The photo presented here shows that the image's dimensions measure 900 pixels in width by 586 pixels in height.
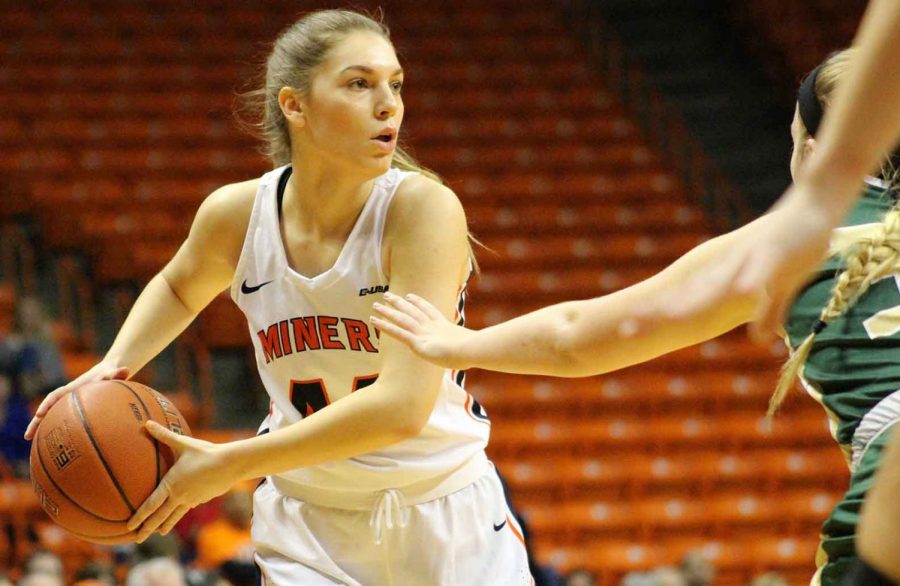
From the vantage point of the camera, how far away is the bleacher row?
958 cm

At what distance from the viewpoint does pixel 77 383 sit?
10.6 feet

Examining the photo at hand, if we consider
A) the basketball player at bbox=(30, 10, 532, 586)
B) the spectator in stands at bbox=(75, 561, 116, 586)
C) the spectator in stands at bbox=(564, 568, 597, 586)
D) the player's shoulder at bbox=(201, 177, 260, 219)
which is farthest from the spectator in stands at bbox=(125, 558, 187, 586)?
the spectator in stands at bbox=(564, 568, 597, 586)

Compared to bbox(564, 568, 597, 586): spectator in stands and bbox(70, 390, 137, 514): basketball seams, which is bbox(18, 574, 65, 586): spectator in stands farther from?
bbox(564, 568, 597, 586): spectator in stands

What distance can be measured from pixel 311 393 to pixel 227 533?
4.19 meters

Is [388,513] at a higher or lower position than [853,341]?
lower

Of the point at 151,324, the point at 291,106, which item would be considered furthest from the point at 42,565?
the point at 291,106

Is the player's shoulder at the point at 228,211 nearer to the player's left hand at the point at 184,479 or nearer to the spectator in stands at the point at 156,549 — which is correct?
the player's left hand at the point at 184,479

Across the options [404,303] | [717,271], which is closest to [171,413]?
[404,303]

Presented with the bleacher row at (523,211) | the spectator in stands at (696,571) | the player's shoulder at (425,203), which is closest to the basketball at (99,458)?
the player's shoulder at (425,203)

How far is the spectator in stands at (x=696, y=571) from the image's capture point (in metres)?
7.97

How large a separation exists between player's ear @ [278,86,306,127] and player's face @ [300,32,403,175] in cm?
5

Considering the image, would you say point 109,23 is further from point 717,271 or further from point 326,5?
point 717,271

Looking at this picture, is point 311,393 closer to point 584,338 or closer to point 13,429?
point 584,338

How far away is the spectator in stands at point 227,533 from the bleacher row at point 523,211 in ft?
3.62
